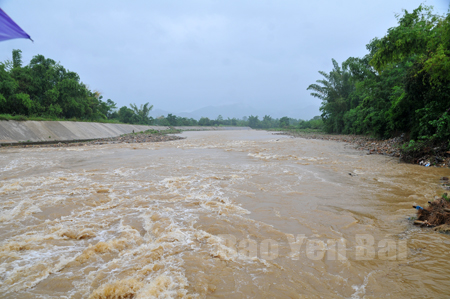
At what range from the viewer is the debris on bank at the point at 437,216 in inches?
125

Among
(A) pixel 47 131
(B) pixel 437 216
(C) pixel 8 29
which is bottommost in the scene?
(B) pixel 437 216

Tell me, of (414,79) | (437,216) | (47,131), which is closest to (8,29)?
(437,216)

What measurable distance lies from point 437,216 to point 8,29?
577 cm

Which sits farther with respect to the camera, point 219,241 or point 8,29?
point 219,241

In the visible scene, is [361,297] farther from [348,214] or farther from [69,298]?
[69,298]

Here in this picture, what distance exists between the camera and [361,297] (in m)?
A: 2.03

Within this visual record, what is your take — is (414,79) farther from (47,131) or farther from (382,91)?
(47,131)

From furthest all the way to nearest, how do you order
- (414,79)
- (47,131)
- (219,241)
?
(47,131)
(414,79)
(219,241)

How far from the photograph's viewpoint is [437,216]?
10.9 ft

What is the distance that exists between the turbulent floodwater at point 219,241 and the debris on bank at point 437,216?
187 mm

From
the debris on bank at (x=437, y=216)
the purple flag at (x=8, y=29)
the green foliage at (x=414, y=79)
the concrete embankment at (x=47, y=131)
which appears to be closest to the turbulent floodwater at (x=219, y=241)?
the debris on bank at (x=437, y=216)

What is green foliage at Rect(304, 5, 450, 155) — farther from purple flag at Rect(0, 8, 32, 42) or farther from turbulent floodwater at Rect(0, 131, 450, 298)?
purple flag at Rect(0, 8, 32, 42)

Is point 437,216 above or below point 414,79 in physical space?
below

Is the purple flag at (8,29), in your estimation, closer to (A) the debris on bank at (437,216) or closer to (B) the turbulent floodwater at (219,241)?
(B) the turbulent floodwater at (219,241)
